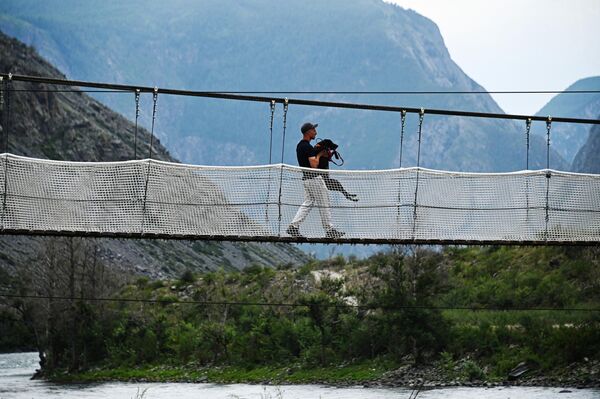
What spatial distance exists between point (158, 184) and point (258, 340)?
27.7 metres

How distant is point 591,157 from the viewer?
608 feet

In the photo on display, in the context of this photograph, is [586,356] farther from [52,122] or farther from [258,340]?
[52,122]

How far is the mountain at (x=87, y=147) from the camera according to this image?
104 metres

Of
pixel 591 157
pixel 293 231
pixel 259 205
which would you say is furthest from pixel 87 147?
pixel 293 231

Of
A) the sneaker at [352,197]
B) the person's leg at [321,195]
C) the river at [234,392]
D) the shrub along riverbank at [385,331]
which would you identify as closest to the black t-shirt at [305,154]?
the person's leg at [321,195]

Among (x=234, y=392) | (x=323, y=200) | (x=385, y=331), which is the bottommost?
(x=234, y=392)

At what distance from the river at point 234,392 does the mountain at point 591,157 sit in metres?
148

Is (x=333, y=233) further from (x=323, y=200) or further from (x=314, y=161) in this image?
(x=314, y=161)

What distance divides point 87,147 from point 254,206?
111256 mm

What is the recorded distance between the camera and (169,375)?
4128cm

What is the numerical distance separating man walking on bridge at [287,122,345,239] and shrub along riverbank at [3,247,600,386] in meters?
18.1

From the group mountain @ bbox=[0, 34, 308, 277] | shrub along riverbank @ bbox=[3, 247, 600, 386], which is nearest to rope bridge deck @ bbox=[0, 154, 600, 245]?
shrub along riverbank @ bbox=[3, 247, 600, 386]

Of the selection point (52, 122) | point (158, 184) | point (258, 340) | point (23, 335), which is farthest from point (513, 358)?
point (52, 122)

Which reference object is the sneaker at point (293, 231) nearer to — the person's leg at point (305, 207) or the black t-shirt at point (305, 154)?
the person's leg at point (305, 207)
